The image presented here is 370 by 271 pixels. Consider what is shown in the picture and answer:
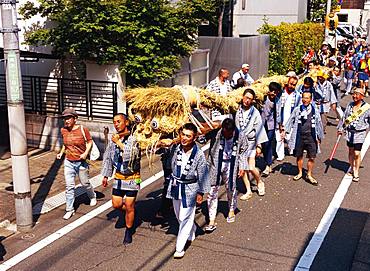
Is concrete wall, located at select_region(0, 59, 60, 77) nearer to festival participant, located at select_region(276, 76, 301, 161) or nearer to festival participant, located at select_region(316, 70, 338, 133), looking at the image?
festival participant, located at select_region(276, 76, 301, 161)

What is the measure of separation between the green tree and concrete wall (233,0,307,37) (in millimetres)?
2517

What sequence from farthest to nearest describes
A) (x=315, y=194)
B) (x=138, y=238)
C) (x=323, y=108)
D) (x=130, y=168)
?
(x=323, y=108) < (x=315, y=194) < (x=138, y=238) < (x=130, y=168)

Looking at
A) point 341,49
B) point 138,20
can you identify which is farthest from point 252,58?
point 341,49

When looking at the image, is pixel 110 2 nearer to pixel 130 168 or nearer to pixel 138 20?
pixel 138 20

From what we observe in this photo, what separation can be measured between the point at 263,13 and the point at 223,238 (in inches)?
762

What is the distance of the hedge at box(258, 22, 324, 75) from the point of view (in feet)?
61.1

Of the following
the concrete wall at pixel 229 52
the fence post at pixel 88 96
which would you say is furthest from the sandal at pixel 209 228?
the concrete wall at pixel 229 52

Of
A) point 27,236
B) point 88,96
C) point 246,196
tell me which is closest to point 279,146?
point 246,196

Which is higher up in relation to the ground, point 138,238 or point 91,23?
point 91,23

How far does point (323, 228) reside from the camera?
6852 millimetres

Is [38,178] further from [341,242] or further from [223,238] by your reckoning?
[341,242]

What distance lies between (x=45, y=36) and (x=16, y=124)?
4.54 metres

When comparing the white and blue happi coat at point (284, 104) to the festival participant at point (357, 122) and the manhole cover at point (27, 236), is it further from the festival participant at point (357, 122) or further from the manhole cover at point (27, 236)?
the manhole cover at point (27, 236)

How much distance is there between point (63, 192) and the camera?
8.40 m
